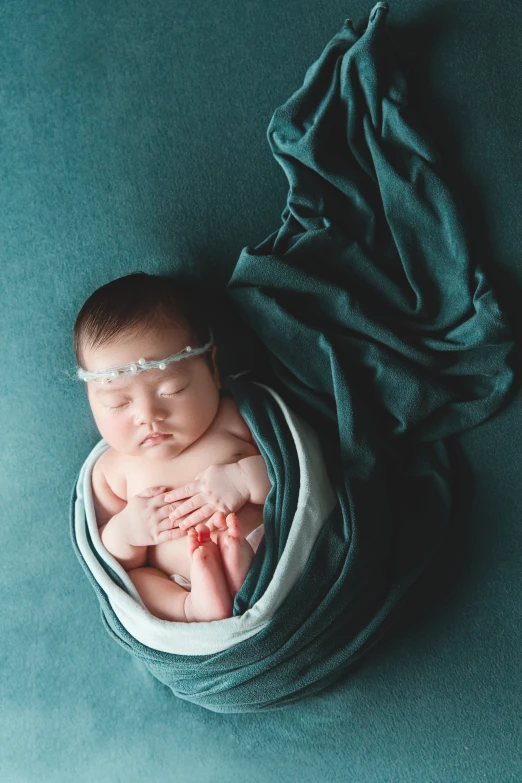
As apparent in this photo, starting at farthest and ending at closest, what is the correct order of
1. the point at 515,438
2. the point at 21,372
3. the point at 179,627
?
the point at 21,372, the point at 515,438, the point at 179,627

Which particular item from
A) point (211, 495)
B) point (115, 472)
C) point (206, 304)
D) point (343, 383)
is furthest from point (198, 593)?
point (206, 304)

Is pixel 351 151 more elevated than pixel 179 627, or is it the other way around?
pixel 351 151

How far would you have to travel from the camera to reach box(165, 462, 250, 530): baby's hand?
127 centimetres

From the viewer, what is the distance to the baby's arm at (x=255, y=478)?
128 cm

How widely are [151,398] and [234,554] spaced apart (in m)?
0.29

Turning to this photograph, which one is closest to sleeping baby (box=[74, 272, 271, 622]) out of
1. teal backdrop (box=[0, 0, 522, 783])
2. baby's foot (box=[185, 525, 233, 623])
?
baby's foot (box=[185, 525, 233, 623])

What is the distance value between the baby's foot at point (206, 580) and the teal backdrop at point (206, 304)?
31 cm

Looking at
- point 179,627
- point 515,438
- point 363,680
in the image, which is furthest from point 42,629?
point 515,438

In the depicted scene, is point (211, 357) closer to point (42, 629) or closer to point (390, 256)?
point (390, 256)

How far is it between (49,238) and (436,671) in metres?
1.06

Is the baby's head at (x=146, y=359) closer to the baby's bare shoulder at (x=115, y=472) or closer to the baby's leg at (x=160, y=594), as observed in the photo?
the baby's bare shoulder at (x=115, y=472)

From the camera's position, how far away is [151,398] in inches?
49.1

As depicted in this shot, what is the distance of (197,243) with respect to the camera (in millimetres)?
1384

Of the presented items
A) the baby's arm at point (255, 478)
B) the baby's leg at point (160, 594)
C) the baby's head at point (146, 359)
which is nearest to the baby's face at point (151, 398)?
the baby's head at point (146, 359)
